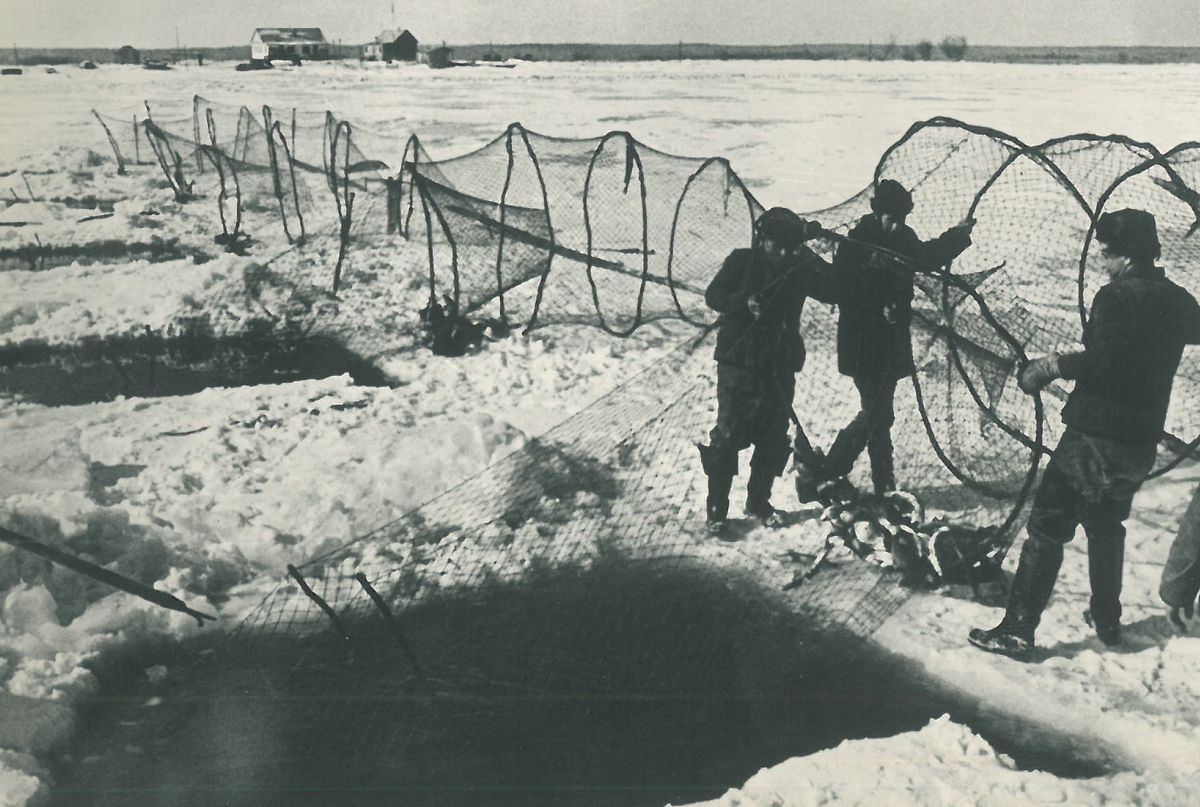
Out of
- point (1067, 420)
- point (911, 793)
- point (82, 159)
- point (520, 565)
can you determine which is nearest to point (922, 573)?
point (1067, 420)

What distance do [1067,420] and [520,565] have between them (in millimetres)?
2543

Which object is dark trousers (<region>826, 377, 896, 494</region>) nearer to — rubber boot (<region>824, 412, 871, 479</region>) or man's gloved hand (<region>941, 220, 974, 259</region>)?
rubber boot (<region>824, 412, 871, 479</region>)

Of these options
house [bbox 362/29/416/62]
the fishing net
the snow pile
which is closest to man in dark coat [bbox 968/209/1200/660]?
the fishing net

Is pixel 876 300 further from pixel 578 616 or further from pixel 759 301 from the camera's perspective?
pixel 578 616

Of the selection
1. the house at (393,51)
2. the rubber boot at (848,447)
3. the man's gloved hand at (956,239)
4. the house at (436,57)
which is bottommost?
the rubber boot at (848,447)

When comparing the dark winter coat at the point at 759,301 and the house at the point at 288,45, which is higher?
the house at the point at 288,45

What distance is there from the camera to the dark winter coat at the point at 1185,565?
374cm

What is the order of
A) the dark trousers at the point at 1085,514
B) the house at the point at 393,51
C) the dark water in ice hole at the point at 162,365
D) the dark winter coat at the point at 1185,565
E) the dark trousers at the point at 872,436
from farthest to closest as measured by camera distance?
the house at the point at 393,51 → the dark water in ice hole at the point at 162,365 → the dark trousers at the point at 872,436 → the dark winter coat at the point at 1185,565 → the dark trousers at the point at 1085,514

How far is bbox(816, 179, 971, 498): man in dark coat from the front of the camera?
451cm

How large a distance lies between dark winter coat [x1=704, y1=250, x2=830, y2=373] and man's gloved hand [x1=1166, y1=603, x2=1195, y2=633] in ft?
6.53

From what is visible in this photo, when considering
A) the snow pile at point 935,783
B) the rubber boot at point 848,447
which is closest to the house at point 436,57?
the rubber boot at point 848,447

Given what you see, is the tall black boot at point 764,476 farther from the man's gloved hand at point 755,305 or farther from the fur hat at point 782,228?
the fur hat at point 782,228

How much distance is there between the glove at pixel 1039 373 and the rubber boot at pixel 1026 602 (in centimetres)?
63

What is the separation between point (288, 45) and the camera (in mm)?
41500
